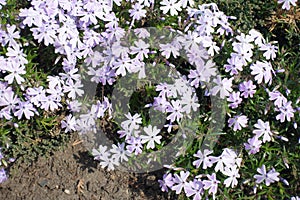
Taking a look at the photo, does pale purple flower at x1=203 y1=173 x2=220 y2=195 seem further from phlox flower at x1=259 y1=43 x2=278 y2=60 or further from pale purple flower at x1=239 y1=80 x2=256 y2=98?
phlox flower at x1=259 y1=43 x2=278 y2=60

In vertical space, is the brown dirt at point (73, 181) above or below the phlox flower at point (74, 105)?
below

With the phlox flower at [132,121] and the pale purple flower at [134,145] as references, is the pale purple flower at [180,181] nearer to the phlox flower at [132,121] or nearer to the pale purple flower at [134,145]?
the pale purple flower at [134,145]

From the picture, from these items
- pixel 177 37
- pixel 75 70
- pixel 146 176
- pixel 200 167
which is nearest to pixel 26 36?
pixel 75 70

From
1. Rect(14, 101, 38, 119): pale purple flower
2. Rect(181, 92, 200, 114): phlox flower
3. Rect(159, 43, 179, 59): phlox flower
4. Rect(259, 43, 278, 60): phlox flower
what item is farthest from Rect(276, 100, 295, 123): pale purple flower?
Rect(14, 101, 38, 119): pale purple flower

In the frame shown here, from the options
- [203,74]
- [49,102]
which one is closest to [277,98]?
[203,74]

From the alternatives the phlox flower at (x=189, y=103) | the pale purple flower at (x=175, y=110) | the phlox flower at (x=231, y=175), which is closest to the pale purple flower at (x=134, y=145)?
the pale purple flower at (x=175, y=110)

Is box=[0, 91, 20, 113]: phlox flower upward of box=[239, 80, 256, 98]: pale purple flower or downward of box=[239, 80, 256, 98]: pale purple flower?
downward
